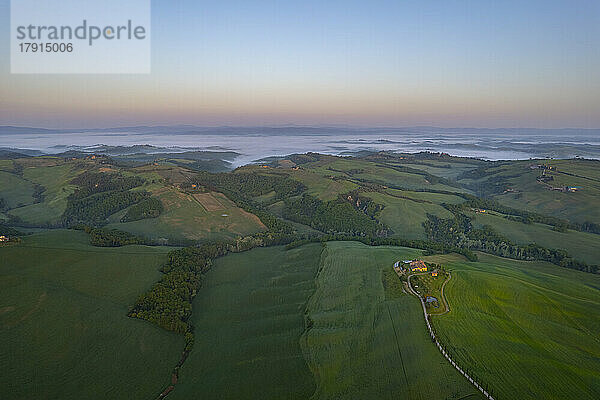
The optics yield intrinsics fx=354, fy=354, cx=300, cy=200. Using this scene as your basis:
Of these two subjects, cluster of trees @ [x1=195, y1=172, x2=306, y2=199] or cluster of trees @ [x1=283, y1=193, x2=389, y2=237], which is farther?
cluster of trees @ [x1=195, y1=172, x2=306, y2=199]

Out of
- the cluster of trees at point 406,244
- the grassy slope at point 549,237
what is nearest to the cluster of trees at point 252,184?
the cluster of trees at point 406,244

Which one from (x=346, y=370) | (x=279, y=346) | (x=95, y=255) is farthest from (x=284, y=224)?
(x=346, y=370)

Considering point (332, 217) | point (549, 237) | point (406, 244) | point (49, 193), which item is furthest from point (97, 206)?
point (549, 237)

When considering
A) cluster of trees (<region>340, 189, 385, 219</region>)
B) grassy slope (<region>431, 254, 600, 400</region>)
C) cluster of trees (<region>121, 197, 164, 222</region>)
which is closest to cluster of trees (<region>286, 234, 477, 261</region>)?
grassy slope (<region>431, 254, 600, 400</region>)

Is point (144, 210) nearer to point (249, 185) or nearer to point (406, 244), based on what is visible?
point (249, 185)

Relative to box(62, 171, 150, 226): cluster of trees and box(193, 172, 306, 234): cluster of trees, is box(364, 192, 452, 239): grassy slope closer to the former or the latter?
box(193, 172, 306, 234): cluster of trees

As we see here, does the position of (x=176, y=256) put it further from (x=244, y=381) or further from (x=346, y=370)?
(x=346, y=370)
